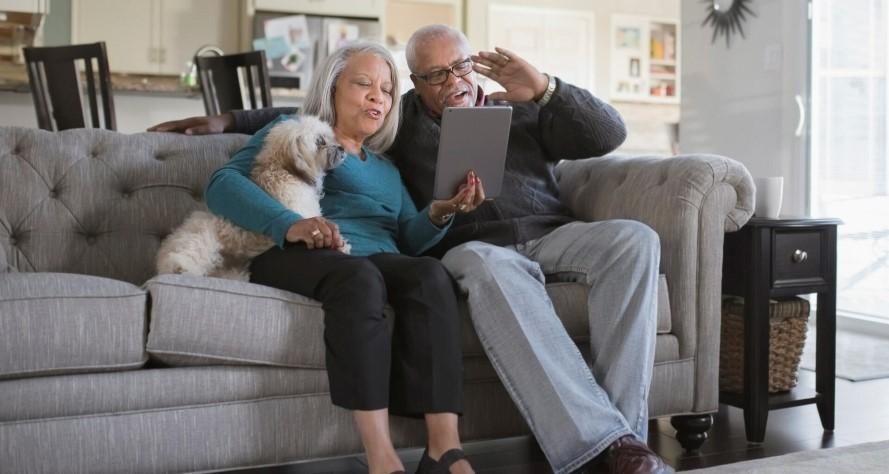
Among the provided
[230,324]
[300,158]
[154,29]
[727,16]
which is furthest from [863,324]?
[154,29]

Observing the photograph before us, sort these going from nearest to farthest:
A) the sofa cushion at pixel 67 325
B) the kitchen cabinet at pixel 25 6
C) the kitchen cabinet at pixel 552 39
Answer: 1. the sofa cushion at pixel 67 325
2. the kitchen cabinet at pixel 25 6
3. the kitchen cabinet at pixel 552 39

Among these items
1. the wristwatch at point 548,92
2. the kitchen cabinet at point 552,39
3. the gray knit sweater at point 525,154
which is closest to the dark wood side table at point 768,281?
the gray knit sweater at point 525,154

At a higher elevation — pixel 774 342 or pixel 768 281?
pixel 768 281

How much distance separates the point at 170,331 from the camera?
1.69 m

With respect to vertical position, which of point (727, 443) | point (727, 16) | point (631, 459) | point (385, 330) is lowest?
point (727, 443)

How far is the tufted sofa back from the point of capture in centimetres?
220

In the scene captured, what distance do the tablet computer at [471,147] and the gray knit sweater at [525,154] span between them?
0.20 metres

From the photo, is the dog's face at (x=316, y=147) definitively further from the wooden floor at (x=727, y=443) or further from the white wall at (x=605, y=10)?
the white wall at (x=605, y=10)

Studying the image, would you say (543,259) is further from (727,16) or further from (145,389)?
(727,16)

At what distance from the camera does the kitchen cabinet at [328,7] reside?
20.2 ft

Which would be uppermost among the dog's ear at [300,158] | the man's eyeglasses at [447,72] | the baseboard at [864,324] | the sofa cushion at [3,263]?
the man's eyeglasses at [447,72]

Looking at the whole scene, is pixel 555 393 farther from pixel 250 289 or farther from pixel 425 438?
pixel 250 289

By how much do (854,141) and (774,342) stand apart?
83.4 inches

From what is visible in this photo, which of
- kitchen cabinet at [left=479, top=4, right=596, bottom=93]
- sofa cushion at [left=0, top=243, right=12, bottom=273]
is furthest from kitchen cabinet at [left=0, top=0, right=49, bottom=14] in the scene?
sofa cushion at [left=0, top=243, right=12, bottom=273]
